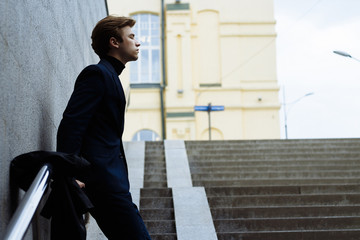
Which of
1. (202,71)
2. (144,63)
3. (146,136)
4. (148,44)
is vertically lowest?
(146,136)

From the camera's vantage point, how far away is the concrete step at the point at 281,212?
6367 millimetres

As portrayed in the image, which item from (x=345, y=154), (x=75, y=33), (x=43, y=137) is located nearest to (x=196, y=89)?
(x=345, y=154)

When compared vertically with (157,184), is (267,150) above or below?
above

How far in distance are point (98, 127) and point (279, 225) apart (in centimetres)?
349

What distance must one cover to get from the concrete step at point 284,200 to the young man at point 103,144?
3.78 meters

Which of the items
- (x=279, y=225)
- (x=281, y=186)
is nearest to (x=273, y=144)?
(x=281, y=186)

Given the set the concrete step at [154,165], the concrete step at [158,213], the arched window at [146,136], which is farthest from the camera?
the arched window at [146,136]

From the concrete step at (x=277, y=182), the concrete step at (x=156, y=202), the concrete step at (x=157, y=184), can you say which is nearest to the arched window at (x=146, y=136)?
the concrete step at (x=157, y=184)

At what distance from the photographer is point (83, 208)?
2697 mm

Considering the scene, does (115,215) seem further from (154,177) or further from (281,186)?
(154,177)

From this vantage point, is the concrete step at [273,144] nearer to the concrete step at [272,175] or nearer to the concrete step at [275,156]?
the concrete step at [275,156]

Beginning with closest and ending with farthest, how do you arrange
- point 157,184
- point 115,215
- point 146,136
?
point 115,215 < point 157,184 < point 146,136

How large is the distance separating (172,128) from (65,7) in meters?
17.4

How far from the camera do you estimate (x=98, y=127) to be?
9.99 feet
